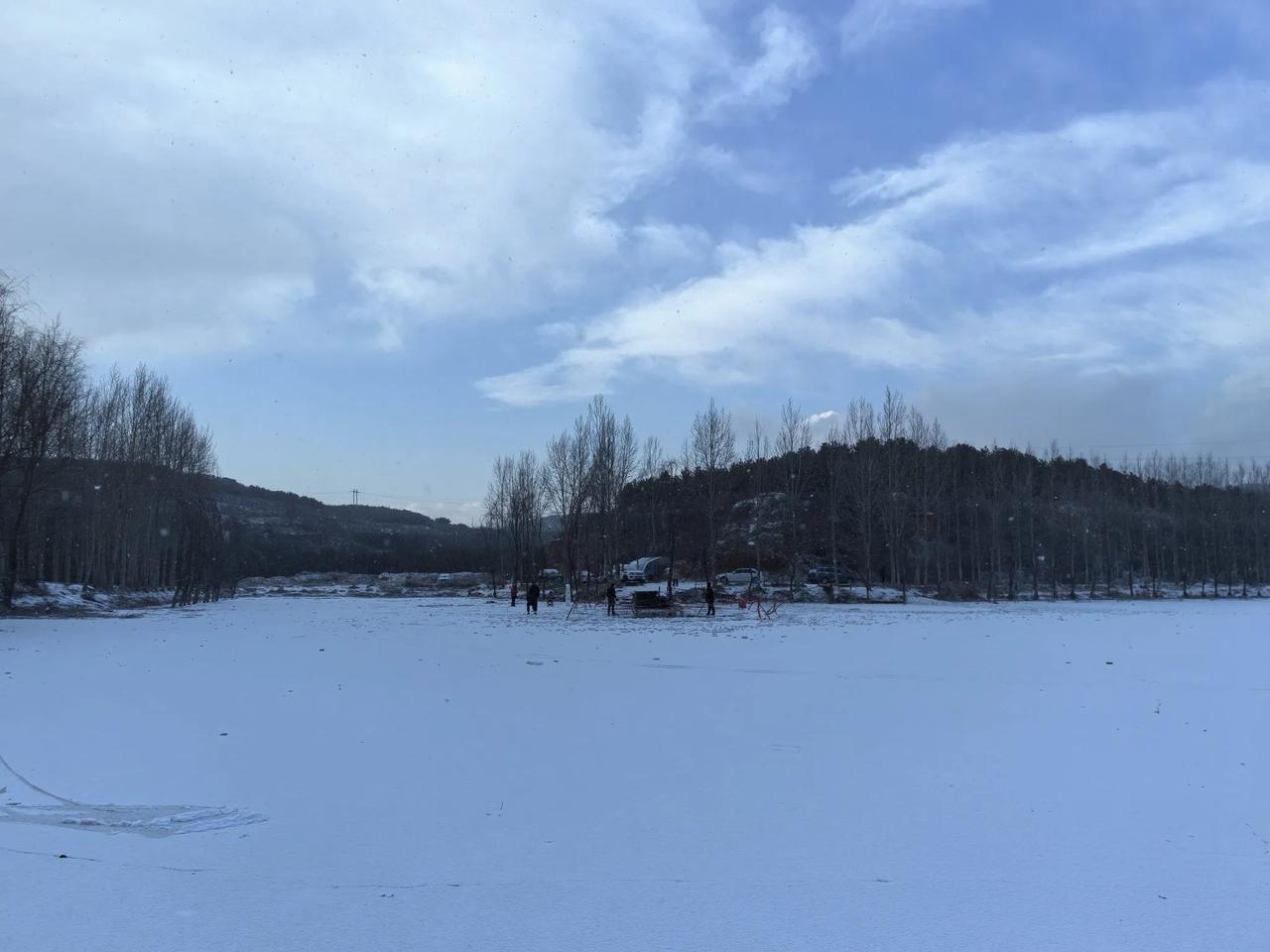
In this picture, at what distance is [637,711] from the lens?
9852 millimetres

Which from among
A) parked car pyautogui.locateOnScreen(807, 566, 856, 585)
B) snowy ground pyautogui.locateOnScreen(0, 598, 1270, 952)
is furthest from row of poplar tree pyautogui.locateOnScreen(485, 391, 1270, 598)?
snowy ground pyautogui.locateOnScreen(0, 598, 1270, 952)

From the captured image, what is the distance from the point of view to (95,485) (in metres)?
43.1

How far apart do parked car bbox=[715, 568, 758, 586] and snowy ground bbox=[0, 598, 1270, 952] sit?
131ft

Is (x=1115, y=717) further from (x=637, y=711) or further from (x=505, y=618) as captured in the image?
(x=505, y=618)

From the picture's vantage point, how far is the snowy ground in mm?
4031

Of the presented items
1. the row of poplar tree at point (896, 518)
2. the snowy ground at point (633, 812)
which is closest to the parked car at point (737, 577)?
the row of poplar tree at point (896, 518)

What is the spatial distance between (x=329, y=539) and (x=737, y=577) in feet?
219

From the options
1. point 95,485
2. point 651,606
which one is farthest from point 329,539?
point 651,606

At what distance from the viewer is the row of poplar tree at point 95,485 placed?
1060 inches

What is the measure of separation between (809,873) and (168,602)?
44.4m

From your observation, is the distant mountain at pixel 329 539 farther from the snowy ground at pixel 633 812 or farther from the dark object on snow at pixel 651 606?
the snowy ground at pixel 633 812

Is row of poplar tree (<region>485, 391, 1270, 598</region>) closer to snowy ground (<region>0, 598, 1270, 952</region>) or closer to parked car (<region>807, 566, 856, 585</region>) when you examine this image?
parked car (<region>807, 566, 856, 585</region>)

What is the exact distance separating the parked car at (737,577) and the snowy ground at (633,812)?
40044 mm

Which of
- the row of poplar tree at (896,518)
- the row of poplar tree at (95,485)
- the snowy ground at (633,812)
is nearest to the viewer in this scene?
the snowy ground at (633,812)
